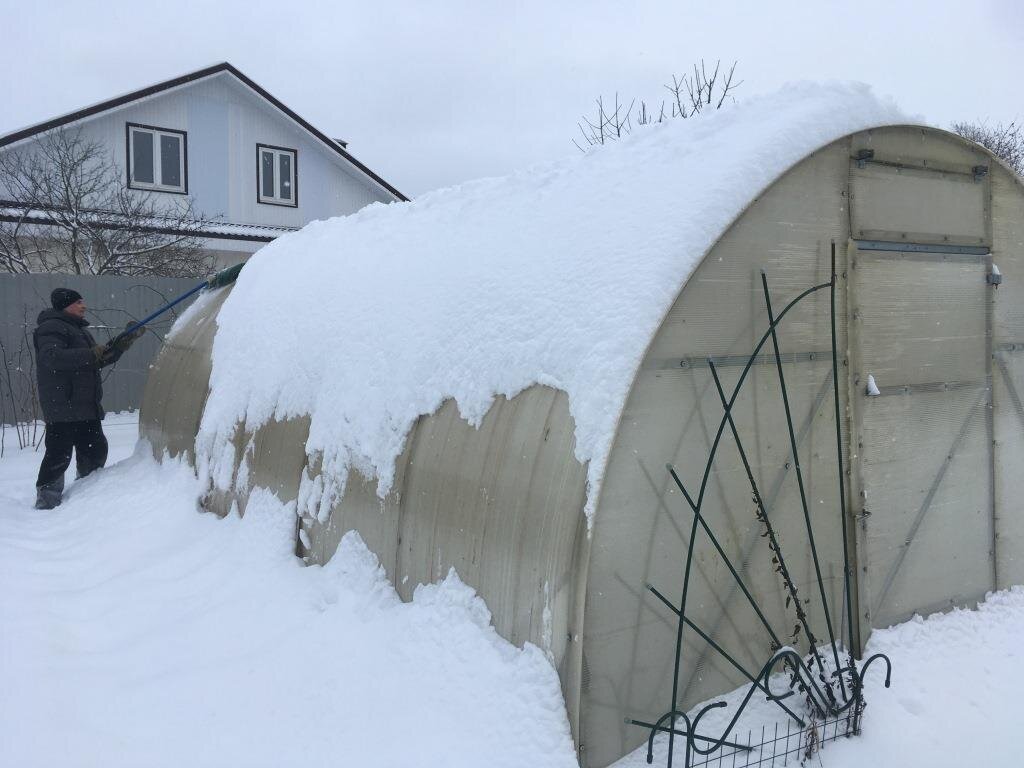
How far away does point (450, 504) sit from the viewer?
3.87 metres

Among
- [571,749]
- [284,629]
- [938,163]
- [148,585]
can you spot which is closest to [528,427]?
[571,749]

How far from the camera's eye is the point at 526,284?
12.9ft

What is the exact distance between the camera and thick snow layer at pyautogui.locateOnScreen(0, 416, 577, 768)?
322 cm

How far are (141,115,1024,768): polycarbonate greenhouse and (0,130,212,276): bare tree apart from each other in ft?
39.0

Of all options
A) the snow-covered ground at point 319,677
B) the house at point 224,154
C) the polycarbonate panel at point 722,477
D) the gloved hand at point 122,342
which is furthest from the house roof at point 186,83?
the polycarbonate panel at point 722,477

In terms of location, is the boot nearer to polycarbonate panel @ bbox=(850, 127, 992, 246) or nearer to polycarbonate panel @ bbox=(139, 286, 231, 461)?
polycarbonate panel @ bbox=(139, 286, 231, 461)

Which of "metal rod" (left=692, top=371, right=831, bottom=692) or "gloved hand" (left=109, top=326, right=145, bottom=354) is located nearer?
"metal rod" (left=692, top=371, right=831, bottom=692)

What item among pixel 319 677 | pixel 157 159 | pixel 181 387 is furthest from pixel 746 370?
pixel 157 159

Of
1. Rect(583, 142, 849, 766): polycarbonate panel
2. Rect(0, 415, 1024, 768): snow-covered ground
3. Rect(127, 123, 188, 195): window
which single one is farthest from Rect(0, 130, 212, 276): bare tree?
Rect(583, 142, 849, 766): polycarbonate panel

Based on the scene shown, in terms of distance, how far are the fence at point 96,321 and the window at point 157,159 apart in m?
6.13

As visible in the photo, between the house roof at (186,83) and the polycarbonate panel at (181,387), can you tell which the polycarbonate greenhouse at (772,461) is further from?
the house roof at (186,83)

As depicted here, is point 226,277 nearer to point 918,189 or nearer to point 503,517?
point 503,517

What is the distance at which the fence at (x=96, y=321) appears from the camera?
1160 cm

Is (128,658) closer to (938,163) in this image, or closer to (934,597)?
(934,597)
